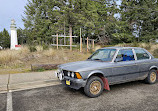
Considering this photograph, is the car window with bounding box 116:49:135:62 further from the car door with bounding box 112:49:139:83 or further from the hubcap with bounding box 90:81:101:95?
the hubcap with bounding box 90:81:101:95

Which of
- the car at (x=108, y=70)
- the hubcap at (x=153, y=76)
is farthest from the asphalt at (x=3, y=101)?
the hubcap at (x=153, y=76)

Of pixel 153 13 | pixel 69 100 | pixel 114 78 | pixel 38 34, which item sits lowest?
pixel 69 100

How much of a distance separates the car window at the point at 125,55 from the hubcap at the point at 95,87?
1175mm

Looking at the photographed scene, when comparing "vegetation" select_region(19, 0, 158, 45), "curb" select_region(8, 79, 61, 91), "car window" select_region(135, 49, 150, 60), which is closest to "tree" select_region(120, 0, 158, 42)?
"vegetation" select_region(19, 0, 158, 45)

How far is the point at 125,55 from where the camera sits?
532 cm

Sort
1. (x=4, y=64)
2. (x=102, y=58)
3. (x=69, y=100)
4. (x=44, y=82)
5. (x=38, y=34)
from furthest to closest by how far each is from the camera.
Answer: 1. (x=38, y=34)
2. (x=4, y=64)
3. (x=44, y=82)
4. (x=102, y=58)
5. (x=69, y=100)

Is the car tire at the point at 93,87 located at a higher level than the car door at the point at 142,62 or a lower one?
lower

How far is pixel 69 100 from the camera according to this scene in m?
4.28

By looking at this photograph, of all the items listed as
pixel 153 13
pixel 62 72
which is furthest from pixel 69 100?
pixel 153 13

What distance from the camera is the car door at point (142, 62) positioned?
5.43m

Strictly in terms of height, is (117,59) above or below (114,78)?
above

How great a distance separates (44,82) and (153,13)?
84.1ft

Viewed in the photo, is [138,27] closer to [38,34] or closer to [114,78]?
[38,34]

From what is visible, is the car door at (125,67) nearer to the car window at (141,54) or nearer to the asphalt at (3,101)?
the car window at (141,54)
